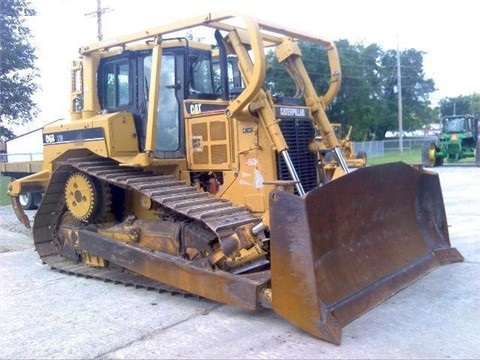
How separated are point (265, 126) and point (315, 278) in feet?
6.19

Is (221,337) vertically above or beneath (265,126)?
beneath

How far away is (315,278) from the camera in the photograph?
4.33 meters

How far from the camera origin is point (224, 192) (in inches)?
244

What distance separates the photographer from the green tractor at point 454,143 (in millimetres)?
24000

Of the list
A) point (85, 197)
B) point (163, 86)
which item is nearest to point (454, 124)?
point (163, 86)

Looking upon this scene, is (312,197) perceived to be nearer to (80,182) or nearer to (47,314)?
(47,314)

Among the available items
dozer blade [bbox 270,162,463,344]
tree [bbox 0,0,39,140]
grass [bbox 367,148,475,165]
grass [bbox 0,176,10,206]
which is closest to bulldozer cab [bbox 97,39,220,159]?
dozer blade [bbox 270,162,463,344]

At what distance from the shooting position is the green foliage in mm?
43625

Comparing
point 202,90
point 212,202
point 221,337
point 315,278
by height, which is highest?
point 202,90

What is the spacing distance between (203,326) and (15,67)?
3418 cm

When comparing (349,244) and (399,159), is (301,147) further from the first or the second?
(399,159)

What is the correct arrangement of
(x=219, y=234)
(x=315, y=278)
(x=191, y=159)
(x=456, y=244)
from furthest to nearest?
(x=456, y=244), (x=191, y=159), (x=219, y=234), (x=315, y=278)

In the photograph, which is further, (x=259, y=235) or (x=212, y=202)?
(x=212, y=202)

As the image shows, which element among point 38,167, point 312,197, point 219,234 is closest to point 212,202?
point 219,234
